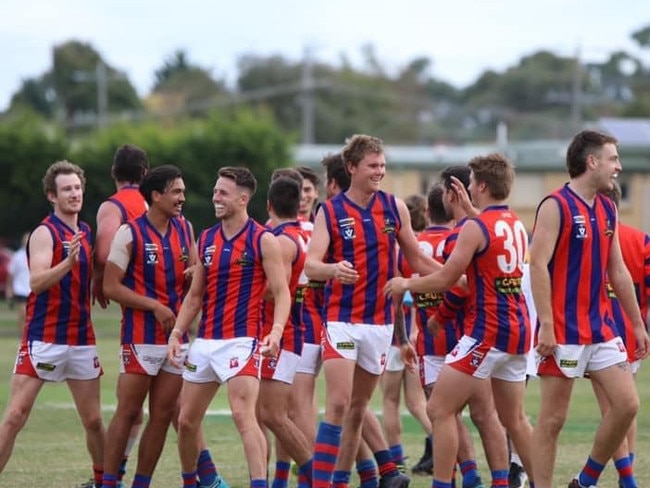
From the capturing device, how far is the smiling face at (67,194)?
9.92 metres

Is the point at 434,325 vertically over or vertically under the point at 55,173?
under

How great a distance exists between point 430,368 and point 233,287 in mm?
1939

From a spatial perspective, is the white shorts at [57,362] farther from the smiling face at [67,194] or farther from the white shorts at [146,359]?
the smiling face at [67,194]

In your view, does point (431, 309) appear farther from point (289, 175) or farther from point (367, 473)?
point (289, 175)

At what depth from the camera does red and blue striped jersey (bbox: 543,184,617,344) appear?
8.91 metres

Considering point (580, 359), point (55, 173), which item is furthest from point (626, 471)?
point (55, 173)

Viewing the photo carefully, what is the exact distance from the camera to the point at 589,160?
902 centimetres

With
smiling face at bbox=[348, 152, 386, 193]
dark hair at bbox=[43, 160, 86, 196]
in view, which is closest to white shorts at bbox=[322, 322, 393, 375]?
smiling face at bbox=[348, 152, 386, 193]

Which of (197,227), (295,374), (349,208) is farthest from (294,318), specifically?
(197,227)

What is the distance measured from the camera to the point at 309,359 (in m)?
10.3

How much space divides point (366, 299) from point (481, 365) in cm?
94

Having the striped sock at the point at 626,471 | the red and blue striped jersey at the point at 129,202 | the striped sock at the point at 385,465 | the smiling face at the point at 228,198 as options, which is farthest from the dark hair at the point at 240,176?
the striped sock at the point at 626,471

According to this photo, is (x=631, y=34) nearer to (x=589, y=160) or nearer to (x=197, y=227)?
(x=197, y=227)

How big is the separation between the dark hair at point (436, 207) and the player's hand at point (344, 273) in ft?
5.53
